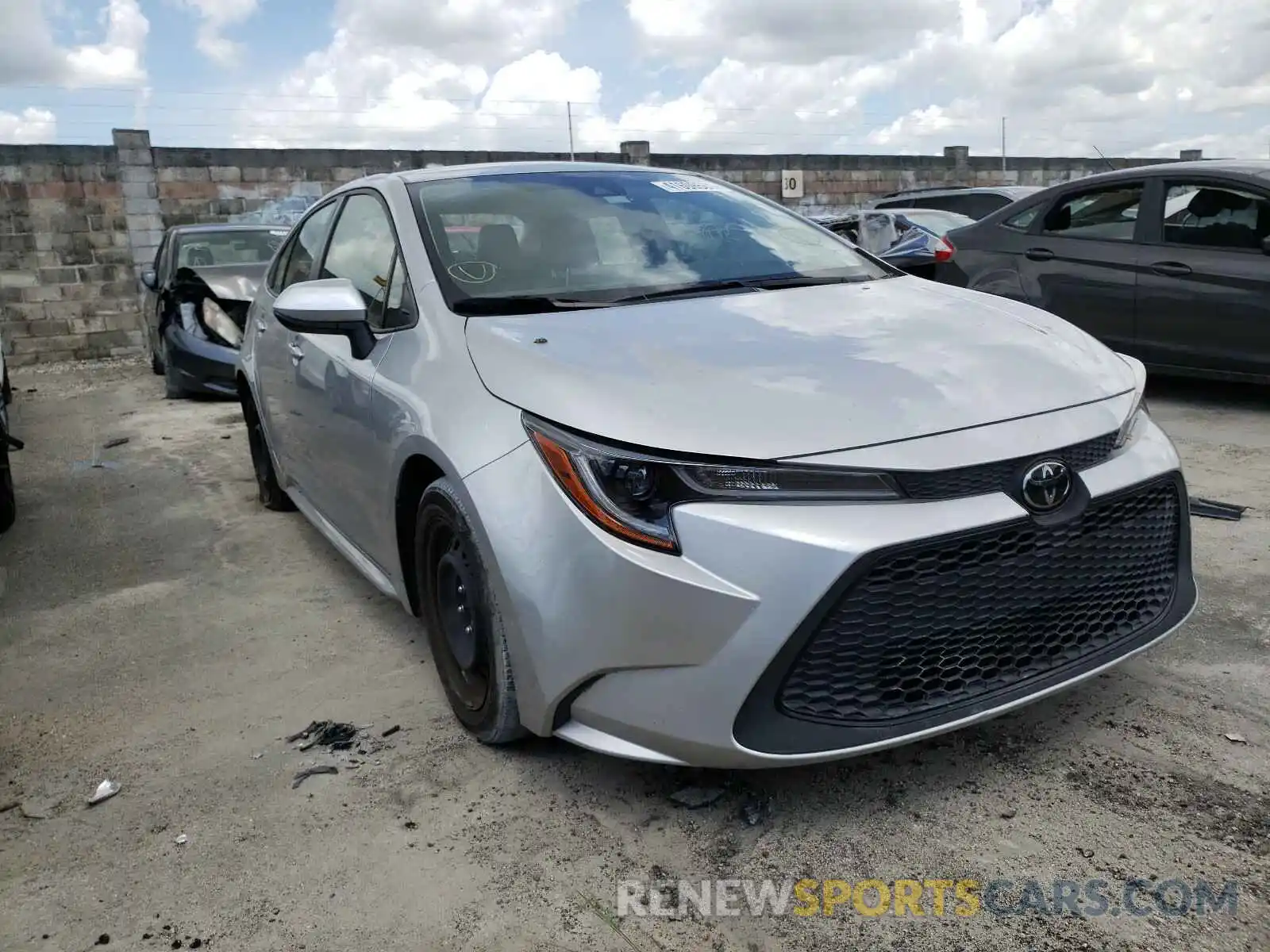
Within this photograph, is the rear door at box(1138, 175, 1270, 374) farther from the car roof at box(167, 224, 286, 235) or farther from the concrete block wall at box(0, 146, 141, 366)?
the concrete block wall at box(0, 146, 141, 366)

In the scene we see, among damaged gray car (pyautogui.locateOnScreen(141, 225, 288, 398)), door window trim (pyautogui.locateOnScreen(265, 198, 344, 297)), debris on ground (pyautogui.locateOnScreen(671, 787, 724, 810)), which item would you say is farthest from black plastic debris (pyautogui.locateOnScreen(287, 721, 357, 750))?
damaged gray car (pyautogui.locateOnScreen(141, 225, 288, 398))

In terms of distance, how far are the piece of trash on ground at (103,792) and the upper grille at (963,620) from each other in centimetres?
169

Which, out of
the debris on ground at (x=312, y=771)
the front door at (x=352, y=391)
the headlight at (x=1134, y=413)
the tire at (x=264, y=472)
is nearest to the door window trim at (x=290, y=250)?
the front door at (x=352, y=391)

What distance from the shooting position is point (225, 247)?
32.3 ft

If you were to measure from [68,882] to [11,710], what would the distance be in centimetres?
110

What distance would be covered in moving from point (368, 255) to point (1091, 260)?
468 centimetres

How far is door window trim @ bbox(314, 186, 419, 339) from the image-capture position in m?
2.97

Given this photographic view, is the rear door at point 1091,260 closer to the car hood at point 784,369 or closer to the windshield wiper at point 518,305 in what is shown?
the car hood at point 784,369

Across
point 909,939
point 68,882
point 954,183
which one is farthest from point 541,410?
point 954,183

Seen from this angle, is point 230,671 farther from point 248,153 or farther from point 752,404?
point 248,153

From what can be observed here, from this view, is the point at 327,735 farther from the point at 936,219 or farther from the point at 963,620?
the point at 936,219

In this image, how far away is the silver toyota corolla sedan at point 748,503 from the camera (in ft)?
6.70

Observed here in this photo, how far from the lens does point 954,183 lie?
741 inches

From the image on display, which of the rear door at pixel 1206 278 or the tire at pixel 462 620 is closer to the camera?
the tire at pixel 462 620
